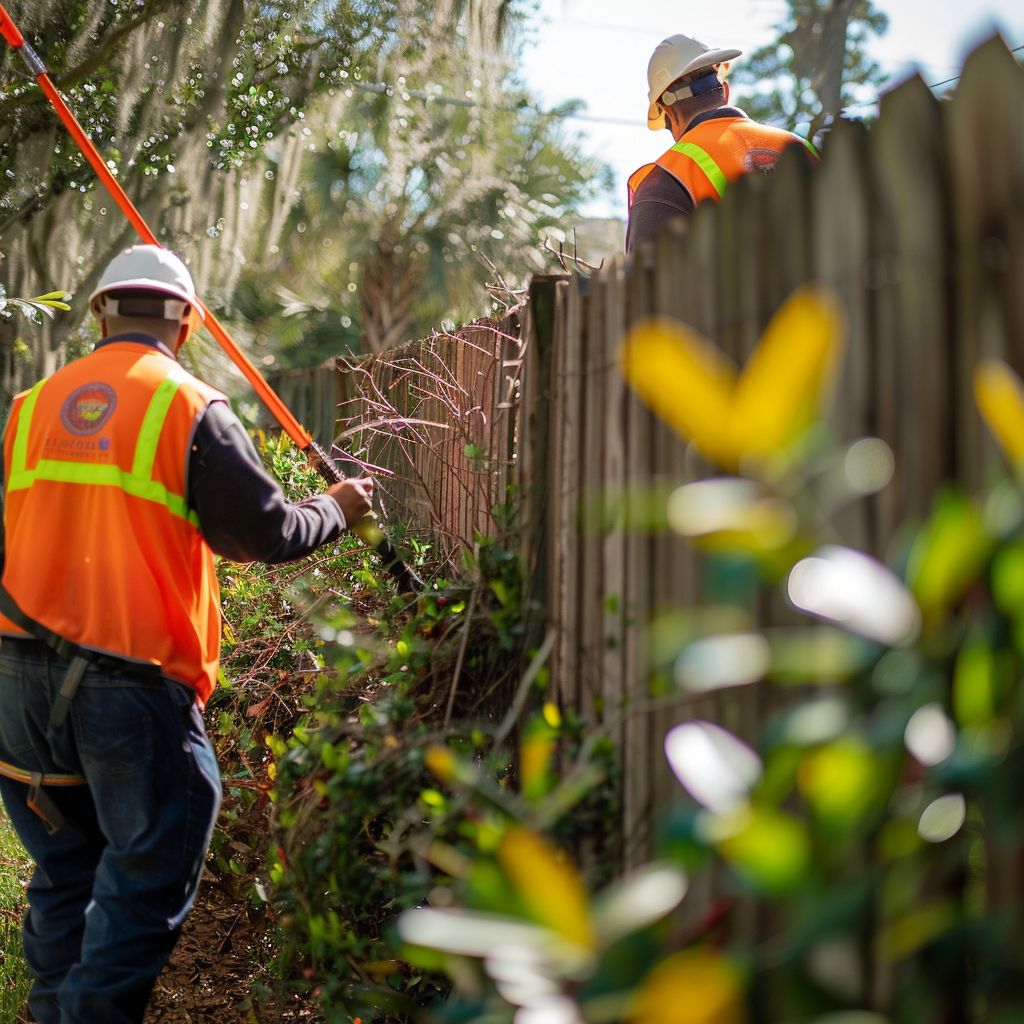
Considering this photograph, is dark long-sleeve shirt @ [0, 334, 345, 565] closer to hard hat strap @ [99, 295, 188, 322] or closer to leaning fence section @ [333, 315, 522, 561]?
hard hat strap @ [99, 295, 188, 322]

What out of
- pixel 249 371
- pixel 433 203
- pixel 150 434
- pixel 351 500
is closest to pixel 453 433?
pixel 249 371

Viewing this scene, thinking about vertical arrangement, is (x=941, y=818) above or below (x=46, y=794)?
above

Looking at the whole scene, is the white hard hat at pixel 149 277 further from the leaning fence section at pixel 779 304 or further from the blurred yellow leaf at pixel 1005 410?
the blurred yellow leaf at pixel 1005 410

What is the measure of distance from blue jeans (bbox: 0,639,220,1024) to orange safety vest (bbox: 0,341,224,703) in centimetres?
11

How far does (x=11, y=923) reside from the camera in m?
4.09

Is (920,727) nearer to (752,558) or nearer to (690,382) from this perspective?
(752,558)

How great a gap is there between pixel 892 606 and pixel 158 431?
219 centimetres

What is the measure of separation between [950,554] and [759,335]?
89 cm

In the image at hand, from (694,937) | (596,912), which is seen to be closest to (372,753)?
(694,937)

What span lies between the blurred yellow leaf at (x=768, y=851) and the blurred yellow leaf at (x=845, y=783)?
0.03 meters

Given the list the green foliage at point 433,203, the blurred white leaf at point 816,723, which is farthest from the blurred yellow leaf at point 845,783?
the green foliage at point 433,203

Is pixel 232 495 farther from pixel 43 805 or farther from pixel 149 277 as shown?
pixel 43 805

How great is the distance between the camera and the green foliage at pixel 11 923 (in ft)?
11.4

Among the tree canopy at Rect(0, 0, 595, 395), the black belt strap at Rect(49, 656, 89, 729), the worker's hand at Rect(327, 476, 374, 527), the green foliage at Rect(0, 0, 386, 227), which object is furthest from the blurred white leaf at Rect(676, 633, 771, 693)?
the green foliage at Rect(0, 0, 386, 227)
